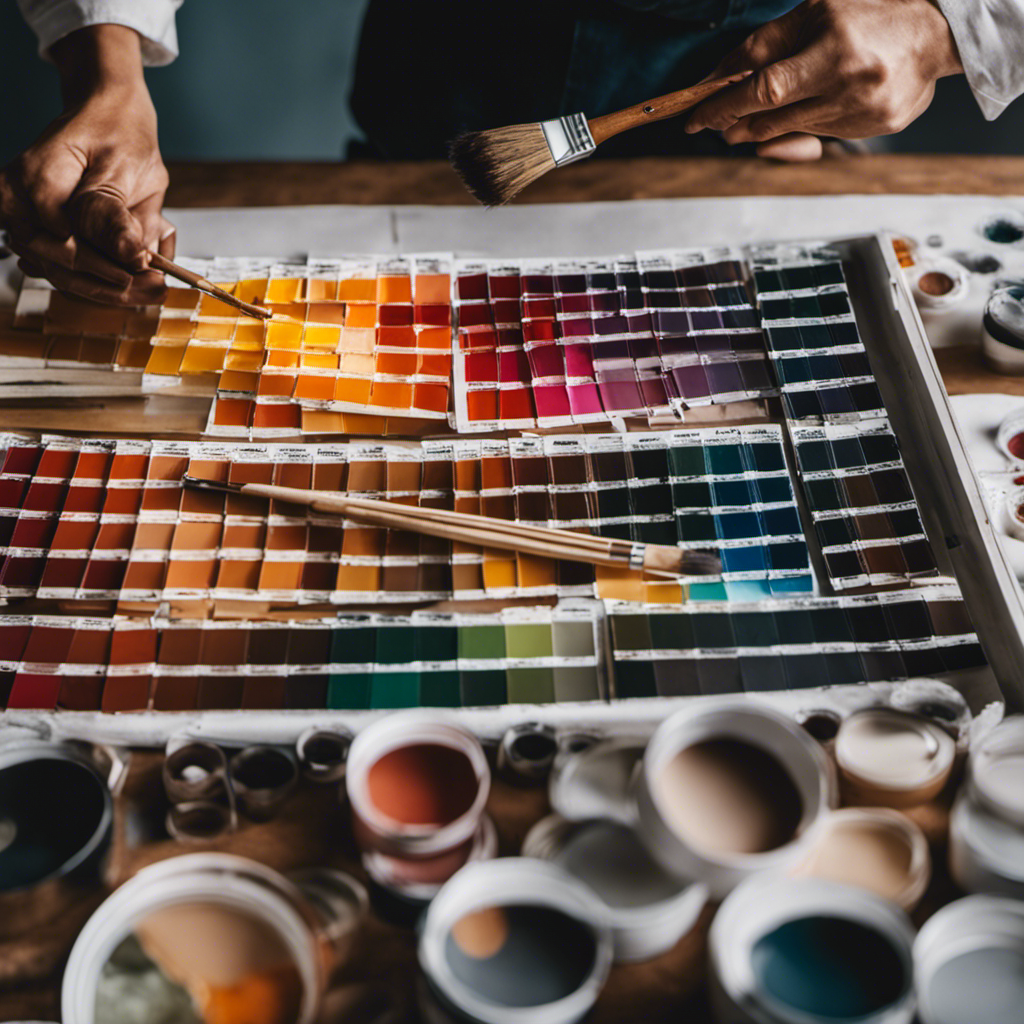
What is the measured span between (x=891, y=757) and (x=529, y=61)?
4.42ft

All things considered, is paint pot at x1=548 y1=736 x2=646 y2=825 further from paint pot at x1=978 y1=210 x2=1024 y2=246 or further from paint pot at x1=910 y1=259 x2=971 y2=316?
paint pot at x1=978 y1=210 x2=1024 y2=246

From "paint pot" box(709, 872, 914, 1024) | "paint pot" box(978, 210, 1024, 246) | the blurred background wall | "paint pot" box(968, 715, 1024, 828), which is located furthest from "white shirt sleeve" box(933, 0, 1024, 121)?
the blurred background wall

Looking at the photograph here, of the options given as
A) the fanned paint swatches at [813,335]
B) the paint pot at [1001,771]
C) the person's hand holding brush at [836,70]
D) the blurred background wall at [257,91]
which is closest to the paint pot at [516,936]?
the paint pot at [1001,771]

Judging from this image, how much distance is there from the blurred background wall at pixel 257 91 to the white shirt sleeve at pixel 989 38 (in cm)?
172

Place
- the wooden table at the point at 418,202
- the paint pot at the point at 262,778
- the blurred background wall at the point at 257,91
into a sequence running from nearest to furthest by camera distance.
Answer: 1. the wooden table at the point at 418,202
2. the paint pot at the point at 262,778
3. the blurred background wall at the point at 257,91

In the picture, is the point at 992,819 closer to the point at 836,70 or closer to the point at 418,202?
the point at 836,70

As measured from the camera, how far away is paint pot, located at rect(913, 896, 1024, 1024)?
728 mm

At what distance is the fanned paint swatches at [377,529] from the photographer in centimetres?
108

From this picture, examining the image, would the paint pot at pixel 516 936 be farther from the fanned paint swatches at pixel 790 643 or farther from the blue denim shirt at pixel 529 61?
the blue denim shirt at pixel 529 61

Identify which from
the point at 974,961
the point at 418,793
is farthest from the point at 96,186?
the point at 974,961

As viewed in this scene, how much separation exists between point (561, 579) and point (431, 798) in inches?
14.2

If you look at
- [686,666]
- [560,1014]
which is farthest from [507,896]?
[686,666]

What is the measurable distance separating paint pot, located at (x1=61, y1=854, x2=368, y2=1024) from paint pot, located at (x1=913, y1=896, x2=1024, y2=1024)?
54 cm

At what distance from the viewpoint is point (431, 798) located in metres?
0.82
